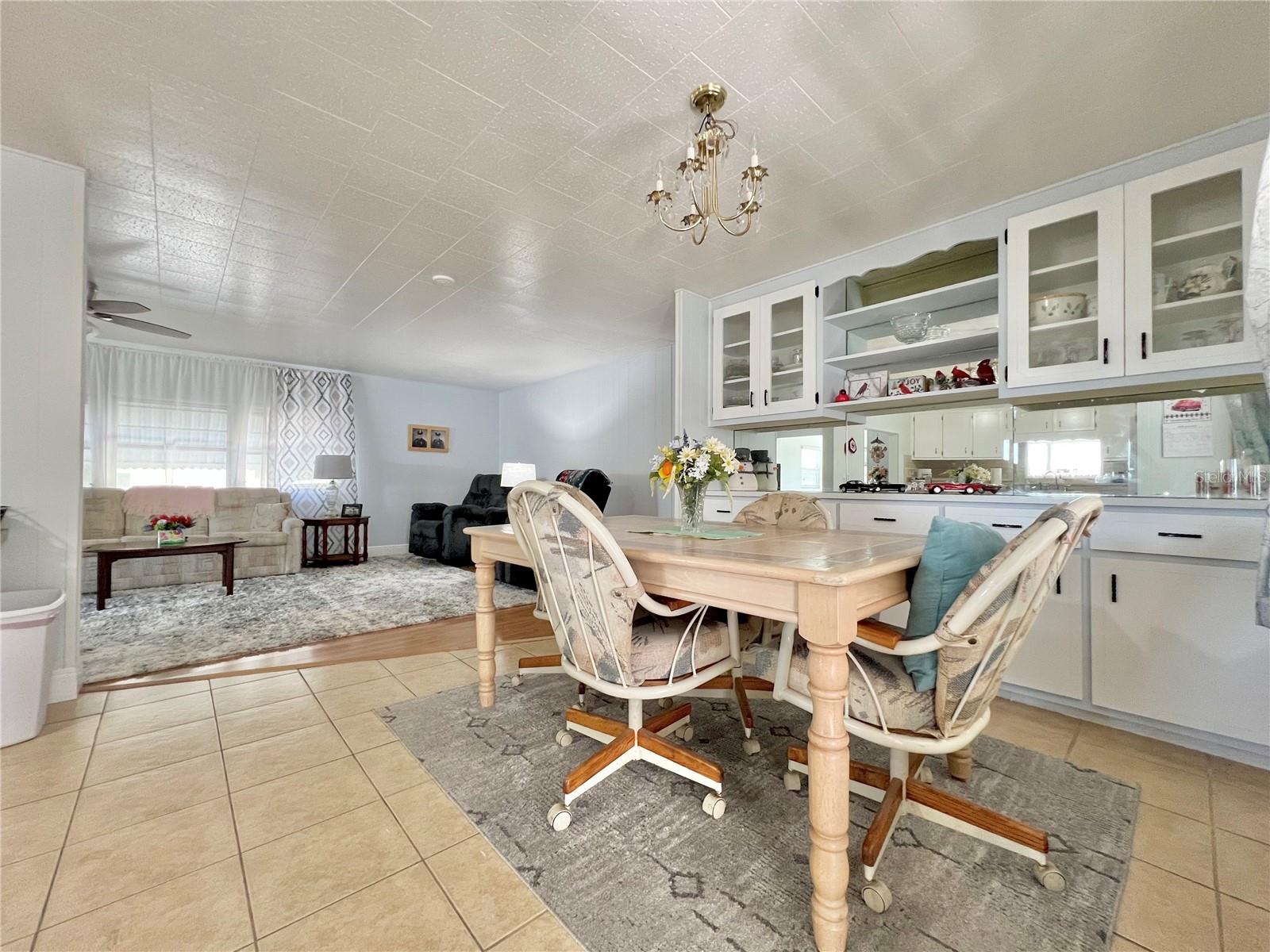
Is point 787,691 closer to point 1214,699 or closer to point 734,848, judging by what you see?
point 734,848

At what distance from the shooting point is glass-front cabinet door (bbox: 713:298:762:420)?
3379mm

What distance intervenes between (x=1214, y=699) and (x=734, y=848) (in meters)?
1.89

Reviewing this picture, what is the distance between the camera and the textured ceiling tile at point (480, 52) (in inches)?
58.6

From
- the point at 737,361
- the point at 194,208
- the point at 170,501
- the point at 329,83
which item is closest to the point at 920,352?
the point at 737,361

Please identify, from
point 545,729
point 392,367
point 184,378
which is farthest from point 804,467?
point 184,378

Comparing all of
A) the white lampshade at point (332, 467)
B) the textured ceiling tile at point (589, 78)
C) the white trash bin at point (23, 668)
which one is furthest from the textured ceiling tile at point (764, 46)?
the white lampshade at point (332, 467)

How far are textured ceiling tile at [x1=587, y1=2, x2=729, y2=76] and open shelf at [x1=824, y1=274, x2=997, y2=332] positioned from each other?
73.5 inches

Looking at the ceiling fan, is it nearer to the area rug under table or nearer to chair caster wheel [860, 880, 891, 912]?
the area rug under table

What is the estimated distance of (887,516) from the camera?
Result: 2.61 metres

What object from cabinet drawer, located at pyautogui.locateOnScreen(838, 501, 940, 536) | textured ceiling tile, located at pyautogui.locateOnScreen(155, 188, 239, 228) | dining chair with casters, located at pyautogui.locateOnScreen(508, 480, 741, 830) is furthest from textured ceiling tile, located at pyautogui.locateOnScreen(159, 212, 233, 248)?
cabinet drawer, located at pyautogui.locateOnScreen(838, 501, 940, 536)

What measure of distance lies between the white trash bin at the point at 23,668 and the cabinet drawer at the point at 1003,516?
3.67 metres

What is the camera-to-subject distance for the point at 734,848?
4.17 feet

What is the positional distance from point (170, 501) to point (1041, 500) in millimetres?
6914

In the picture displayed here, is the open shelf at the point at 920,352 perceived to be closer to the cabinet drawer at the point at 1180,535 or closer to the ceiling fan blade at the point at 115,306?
the cabinet drawer at the point at 1180,535
